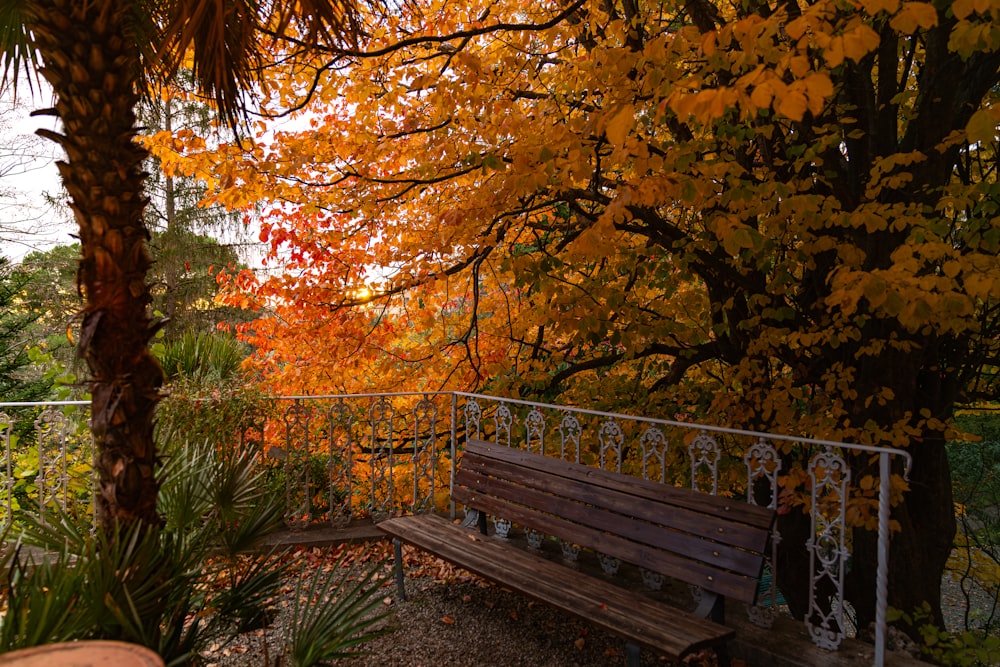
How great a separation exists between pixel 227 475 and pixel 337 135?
3.92 m

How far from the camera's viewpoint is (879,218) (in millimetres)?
3686

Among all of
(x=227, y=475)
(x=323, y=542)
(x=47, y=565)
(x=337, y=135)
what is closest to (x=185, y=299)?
(x=337, y=135)

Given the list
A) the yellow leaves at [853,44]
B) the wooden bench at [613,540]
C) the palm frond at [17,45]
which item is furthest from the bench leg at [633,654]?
the palm frond at [17,45]

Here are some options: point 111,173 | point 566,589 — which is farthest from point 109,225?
point 566,589

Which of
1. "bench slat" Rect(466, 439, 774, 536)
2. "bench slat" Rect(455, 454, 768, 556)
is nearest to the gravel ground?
"bench slat" Rect(455, 454, 768, 556)

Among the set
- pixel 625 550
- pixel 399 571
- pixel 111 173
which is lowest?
pixel 399 571

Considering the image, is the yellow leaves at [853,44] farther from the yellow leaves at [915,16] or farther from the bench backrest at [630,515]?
the bench backrest at [630,515]

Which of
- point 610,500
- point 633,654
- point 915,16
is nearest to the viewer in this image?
point 915,16

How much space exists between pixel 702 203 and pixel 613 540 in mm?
2349

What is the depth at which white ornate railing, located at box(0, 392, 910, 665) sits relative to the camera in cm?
301

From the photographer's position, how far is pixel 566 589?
3.22 metres

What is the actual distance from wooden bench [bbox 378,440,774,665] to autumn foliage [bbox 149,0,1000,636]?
1397 millimetres

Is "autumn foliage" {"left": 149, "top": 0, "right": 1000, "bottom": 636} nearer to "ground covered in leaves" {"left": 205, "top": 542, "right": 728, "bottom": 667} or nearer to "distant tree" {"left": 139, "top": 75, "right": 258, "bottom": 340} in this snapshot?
"ground covered in leaves" {"left": 205, "top": 542, "right": 728, "bottom": 667}

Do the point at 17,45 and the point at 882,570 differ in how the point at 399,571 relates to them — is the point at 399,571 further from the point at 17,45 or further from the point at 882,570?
the point at 17,45
